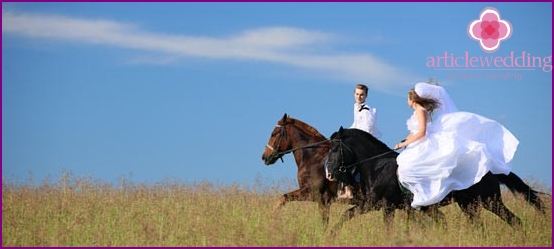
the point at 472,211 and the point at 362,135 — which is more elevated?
the point at 362,135

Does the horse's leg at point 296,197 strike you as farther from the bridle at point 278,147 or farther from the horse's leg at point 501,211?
the horse's leg at point 501,211

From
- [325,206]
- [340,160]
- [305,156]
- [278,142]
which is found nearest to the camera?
[340,160]

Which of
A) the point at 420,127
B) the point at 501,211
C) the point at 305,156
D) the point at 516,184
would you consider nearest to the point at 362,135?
the point at 420,127

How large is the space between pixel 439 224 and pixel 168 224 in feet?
11.7

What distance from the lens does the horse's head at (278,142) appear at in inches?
506

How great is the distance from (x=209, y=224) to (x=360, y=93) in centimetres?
321

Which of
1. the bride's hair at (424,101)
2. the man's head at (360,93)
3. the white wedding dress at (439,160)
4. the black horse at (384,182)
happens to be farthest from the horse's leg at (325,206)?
the bride's hair at (424,101)

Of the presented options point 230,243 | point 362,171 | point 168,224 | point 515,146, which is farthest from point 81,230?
point 515,146

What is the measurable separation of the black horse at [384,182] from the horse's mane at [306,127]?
1116 mm

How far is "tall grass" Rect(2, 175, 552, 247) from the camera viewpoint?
10.2 metres

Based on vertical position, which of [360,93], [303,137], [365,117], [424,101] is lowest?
[303,137]

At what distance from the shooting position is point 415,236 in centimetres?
944

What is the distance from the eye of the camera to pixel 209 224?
1106cm

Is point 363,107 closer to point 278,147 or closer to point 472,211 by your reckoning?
point 278,147
